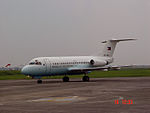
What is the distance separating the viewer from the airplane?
3666 cm

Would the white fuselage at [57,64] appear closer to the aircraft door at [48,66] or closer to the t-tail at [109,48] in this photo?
the aircraft door at [48,66]

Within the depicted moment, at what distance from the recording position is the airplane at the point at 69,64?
36656mm

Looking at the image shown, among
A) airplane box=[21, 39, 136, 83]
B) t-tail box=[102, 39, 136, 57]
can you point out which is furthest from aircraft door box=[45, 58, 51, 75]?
t-tail box=[102, 39, 136, 57]

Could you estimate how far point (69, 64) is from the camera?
130 ft

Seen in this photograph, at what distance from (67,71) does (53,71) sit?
7.44 ft

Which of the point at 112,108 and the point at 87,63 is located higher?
the point at 87,63

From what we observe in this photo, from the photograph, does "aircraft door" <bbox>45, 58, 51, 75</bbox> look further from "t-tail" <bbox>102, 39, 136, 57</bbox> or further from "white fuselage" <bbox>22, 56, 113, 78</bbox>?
"t-tail" <bbox>102, 39, 136, 57</bbox>

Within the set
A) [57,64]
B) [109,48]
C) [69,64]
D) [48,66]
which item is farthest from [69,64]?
[109,48]

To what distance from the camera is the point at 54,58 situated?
127 ft

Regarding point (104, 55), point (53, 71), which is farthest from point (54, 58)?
point (104, 55)

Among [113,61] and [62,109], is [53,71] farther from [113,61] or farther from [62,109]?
[62,109]

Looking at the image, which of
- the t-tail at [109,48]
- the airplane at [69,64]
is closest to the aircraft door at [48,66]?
the airplane at [69,64]

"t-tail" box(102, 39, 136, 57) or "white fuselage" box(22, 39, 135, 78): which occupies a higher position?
"t-tail" box(102, 39, 136, 57)

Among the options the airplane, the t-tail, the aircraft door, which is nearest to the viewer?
the airplane
